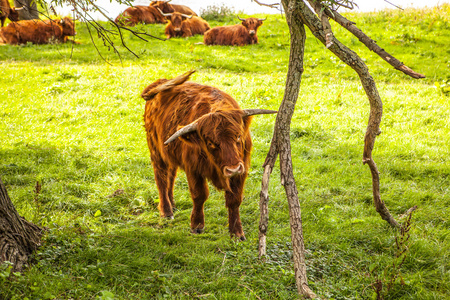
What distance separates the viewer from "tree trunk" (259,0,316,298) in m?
3.00

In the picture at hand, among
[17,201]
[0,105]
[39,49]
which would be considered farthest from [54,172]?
[39,49]

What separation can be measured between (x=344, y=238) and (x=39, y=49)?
15140mm

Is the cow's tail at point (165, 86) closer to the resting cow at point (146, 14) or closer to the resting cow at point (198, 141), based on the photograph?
the resting cow at point (198, 141)

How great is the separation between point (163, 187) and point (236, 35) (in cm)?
1252

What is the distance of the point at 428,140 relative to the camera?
7.04 m

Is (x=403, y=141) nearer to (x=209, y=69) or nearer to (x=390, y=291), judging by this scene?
(x=390, y=291)

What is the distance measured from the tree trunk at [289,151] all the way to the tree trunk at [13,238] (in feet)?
6.77

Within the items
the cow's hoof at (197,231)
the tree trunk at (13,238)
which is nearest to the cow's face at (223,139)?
the cow's hoof at (197,231)

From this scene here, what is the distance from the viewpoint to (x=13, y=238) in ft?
10.7

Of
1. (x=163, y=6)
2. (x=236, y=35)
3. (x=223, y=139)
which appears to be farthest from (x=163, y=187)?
(x=163, y=6)

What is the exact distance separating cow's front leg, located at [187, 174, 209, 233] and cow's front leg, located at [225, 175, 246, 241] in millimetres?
321

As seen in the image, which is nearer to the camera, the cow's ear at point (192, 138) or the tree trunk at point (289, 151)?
the tree trunk at point (289, 151)

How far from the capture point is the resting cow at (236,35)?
16.3 m

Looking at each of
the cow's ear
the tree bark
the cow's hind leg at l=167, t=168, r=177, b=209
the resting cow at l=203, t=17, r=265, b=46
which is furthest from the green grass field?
the resting cow at l=203, t=17, r=265, b=46
